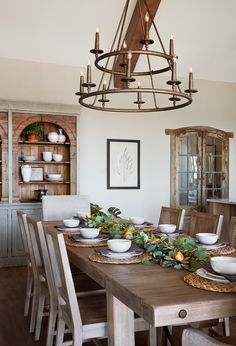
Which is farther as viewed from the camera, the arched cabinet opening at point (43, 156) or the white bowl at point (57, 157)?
the white bowl at point (57, 157)

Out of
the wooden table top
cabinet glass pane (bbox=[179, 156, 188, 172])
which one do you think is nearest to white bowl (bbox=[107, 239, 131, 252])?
the wooden table top

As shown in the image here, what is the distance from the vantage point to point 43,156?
19.7 feet

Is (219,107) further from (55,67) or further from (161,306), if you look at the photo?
(161,306)

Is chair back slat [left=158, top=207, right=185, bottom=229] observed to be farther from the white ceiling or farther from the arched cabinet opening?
the white ceiling

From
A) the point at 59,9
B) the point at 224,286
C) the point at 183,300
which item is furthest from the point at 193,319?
the point at 59,9

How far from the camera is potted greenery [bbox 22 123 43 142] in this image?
5.83 meters

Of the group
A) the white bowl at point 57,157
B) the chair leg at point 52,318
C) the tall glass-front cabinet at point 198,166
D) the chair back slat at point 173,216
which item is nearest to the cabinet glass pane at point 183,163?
the tall glass-front cabinet at point 198,166

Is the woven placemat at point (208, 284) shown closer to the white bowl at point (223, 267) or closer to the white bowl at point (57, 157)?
the white bowl at point (223, 267)

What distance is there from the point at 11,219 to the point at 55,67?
246cm

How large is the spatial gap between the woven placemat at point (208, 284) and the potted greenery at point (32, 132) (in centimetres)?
432

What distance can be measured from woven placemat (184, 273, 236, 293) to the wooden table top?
0.09ft

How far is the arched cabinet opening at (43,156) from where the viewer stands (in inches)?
224

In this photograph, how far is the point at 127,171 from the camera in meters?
6.67

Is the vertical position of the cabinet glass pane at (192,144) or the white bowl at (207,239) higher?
the cabinet glass pane at (192,144)
